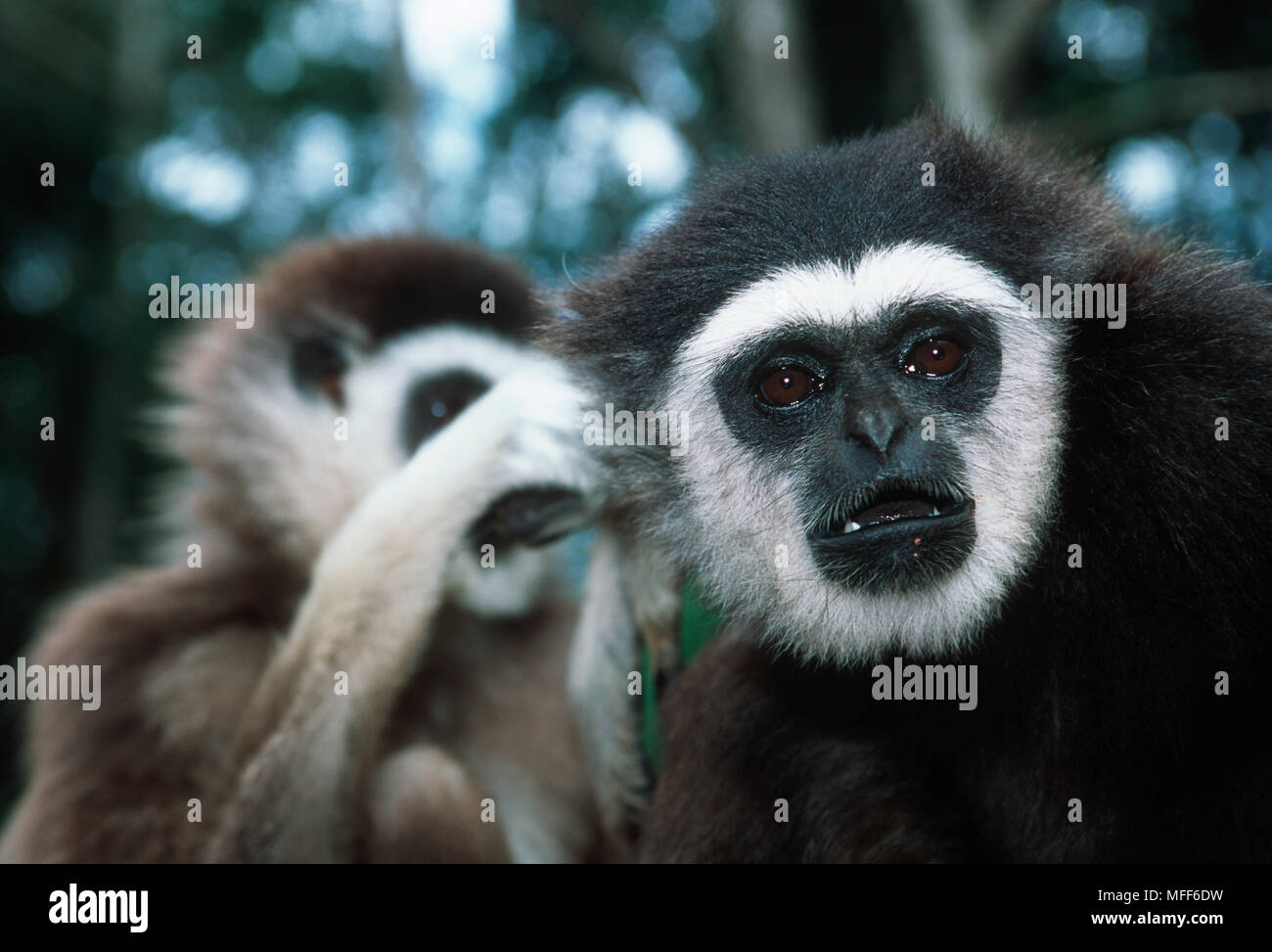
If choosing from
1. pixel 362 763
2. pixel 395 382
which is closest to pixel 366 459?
pixel 395 382

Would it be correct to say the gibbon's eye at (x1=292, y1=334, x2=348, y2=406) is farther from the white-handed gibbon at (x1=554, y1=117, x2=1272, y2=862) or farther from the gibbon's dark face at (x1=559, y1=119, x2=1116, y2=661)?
the gibbon's dark face at (x1=559, y1=119, x2=1116, y2=661)

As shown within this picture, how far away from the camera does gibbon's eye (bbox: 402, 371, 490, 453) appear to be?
4.04 meters

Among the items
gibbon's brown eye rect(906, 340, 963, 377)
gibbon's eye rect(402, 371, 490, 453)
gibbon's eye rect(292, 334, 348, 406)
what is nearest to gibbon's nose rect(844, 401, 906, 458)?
gibbon's brown eye rect(906, 340, 963, 377)

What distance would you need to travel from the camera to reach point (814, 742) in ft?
8.08

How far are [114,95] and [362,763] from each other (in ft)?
39.5

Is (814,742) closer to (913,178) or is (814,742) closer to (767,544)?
(767,544)

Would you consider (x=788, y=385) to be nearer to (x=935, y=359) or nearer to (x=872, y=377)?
(x=872, y=377)

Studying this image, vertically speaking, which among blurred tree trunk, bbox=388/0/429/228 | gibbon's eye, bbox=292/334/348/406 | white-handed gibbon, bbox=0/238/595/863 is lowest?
white-handed gibbon, bbox=0/238/595/863

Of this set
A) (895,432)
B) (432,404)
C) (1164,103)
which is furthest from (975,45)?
(895,432)

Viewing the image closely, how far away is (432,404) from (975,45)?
417cm

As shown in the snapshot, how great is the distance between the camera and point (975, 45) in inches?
249

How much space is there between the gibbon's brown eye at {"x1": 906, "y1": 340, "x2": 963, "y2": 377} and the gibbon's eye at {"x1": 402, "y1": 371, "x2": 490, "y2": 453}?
209 centimetres

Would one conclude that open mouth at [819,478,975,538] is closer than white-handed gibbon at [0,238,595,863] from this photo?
Yes
